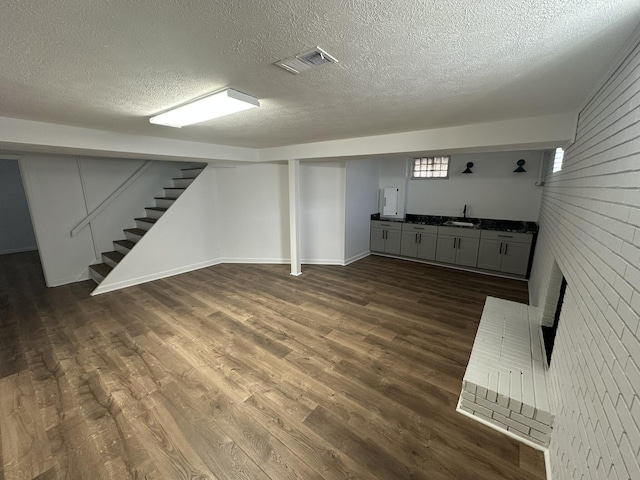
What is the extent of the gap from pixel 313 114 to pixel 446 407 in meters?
2.70

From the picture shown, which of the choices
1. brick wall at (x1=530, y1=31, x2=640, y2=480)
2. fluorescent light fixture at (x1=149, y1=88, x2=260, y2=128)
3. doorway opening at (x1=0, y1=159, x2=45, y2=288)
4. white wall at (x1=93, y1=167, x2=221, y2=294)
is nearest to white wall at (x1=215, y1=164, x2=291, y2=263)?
white wall at (x1=93, y1=167, x2=221, y2=294)

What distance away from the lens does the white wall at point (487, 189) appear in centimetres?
484

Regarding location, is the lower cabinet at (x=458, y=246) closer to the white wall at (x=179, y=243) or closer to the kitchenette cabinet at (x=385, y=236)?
the kitchenette cabinet at (x=385, y=236)

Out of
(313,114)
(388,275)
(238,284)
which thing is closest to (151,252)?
(238,284)

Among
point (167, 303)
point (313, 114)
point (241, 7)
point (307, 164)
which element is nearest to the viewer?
point (241, 7)

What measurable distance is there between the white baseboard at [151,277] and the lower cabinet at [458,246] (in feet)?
15.3

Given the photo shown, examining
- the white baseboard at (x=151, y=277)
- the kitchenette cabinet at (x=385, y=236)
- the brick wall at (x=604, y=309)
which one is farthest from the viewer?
the kitchenette cabinet at (x=385, y=236)

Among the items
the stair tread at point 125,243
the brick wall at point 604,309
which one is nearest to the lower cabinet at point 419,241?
the brick wall at point 604,309

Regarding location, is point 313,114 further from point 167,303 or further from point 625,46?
point 167,303

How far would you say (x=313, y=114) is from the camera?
8.01 feet

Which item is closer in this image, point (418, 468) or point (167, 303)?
point (418, 468)

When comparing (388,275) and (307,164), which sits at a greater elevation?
(307,164)

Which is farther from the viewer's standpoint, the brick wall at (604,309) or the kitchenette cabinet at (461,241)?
the kitchenette cabinet at (461,241)

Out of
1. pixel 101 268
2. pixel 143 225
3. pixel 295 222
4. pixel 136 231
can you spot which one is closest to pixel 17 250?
pixel 101 268
